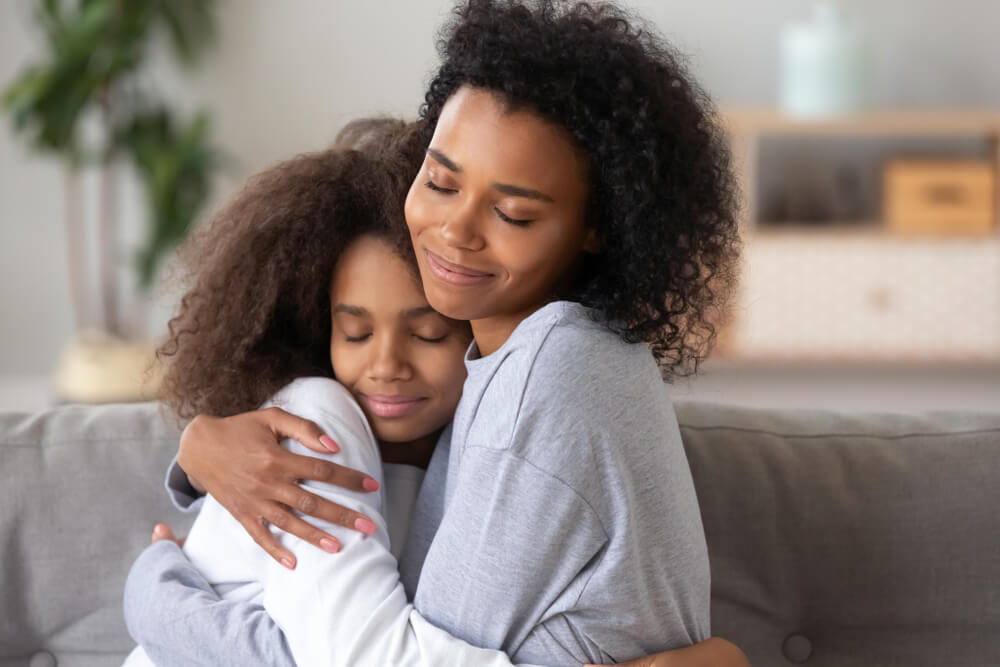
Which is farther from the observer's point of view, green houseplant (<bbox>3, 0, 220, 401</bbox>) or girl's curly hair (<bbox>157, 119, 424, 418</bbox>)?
green houseplant (<bbox>3, 0, 220, 401</bbox>)

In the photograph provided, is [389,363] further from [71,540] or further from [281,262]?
[71,540]

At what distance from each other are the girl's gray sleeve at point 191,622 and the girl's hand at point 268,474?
0.07 metres

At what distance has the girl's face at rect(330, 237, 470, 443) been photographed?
3.93ft

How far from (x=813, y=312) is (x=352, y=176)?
302 centimetres

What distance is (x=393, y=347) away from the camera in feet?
3.94

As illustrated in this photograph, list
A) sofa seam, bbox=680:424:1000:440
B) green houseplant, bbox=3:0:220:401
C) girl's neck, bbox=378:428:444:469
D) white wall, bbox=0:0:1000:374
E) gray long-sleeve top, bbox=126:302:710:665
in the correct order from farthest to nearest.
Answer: white wall, bbox=0:0:1000:374
green houseplant, bbox=3:0:220:401
sofa seam, bbox=680:424:1000:440
girl's neck, bbox=378:428:444:469
gray long-sleeve top, bbox=126:302:710:665

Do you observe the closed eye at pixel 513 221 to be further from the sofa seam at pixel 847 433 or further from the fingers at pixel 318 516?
the sofa seam at pixel 847 433

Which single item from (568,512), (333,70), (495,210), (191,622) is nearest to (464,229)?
(495,210)

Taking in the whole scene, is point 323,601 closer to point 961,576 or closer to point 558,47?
point 558,47

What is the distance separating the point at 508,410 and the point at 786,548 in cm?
58

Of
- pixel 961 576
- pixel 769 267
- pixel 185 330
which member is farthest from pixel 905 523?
pixel 769 267

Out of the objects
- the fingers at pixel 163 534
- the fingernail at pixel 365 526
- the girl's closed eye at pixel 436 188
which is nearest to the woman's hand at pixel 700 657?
the fingernail at pixel 365 526

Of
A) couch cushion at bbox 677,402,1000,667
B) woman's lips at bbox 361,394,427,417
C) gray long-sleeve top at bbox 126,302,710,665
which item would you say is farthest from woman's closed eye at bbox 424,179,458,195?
couch cushion at bbox 677,402,1000,667

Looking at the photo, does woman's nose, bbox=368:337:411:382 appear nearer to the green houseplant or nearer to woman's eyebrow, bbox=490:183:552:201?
woman's eyebrow, bbox=490:183:552:201
